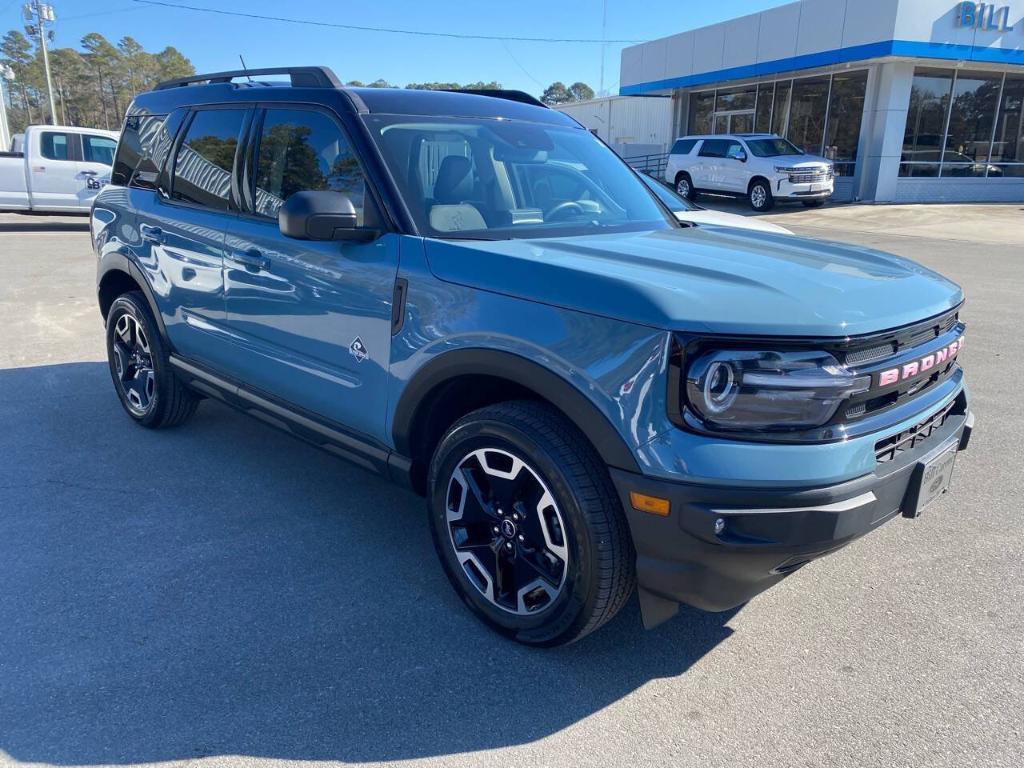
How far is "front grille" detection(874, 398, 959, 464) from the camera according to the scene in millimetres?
2471

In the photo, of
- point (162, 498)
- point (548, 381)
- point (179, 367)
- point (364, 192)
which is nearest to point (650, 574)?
point (548, 381)

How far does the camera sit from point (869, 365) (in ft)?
7.91

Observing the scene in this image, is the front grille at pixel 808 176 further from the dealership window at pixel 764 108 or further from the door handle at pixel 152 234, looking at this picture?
the door handle at pixel 152 234

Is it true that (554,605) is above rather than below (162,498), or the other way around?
above

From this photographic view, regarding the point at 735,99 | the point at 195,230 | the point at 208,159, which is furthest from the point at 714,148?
the point at 195,230

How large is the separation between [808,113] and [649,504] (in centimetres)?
2749

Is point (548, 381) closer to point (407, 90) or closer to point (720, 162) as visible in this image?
point (407, 90)

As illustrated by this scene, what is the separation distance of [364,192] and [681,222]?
166 cm

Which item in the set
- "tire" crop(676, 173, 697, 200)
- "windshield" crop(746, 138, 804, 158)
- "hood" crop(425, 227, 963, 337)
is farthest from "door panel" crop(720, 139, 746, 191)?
"hood" crop(425, 227, 963, 337)

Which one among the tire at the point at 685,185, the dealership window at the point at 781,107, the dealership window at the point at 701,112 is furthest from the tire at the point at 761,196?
the dealership window at the point at 701,112

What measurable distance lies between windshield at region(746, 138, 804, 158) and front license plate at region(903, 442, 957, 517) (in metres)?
20.4

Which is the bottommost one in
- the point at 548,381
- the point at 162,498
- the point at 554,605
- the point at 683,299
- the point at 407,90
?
the point at 162,498

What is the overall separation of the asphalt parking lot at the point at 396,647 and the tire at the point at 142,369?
1.46ft

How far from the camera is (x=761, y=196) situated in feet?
70.9
